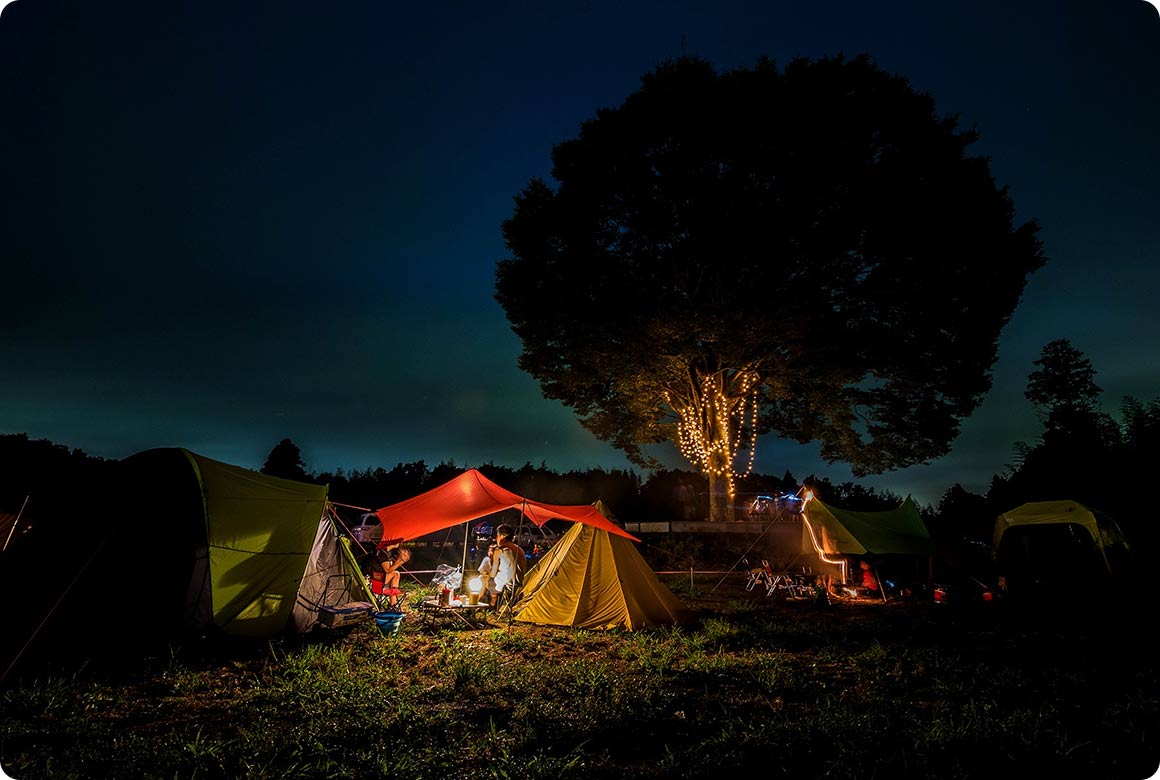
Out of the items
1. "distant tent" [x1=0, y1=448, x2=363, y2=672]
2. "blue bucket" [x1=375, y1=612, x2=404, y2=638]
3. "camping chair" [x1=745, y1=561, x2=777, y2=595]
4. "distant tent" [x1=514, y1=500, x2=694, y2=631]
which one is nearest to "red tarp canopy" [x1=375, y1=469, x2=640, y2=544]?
"distant tent" [x1=514, y1=500, x2=694, y2=631]

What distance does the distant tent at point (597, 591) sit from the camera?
894cm

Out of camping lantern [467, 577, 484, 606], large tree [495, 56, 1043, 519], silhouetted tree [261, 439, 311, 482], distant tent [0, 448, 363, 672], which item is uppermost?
large tree [495, 56, 1043, 519]

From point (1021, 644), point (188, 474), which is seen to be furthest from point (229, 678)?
point (1021, 644)

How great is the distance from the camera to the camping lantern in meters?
9.36

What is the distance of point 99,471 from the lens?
6.86m

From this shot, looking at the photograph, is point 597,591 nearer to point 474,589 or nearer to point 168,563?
Answer: point 474,589

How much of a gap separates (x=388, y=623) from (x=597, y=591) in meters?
3.49

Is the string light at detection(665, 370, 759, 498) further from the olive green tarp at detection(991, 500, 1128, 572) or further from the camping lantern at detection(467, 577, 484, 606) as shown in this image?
the camping lantern at detection(467, 577, 484, 606)

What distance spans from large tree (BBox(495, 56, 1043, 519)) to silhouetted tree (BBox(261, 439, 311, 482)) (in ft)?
52.2

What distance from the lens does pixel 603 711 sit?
482 centimetres

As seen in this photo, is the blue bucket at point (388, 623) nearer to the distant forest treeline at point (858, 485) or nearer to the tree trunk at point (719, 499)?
the distant forest treeline at point (858, 485)

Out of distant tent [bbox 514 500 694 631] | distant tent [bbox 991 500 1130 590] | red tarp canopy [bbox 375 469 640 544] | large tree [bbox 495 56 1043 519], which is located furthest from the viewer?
large tree [bbox 495 56 1043 519]

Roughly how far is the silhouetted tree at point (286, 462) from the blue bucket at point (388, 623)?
20.9 metres

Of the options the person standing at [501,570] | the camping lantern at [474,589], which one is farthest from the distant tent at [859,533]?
the camping lantern at [474,589]
